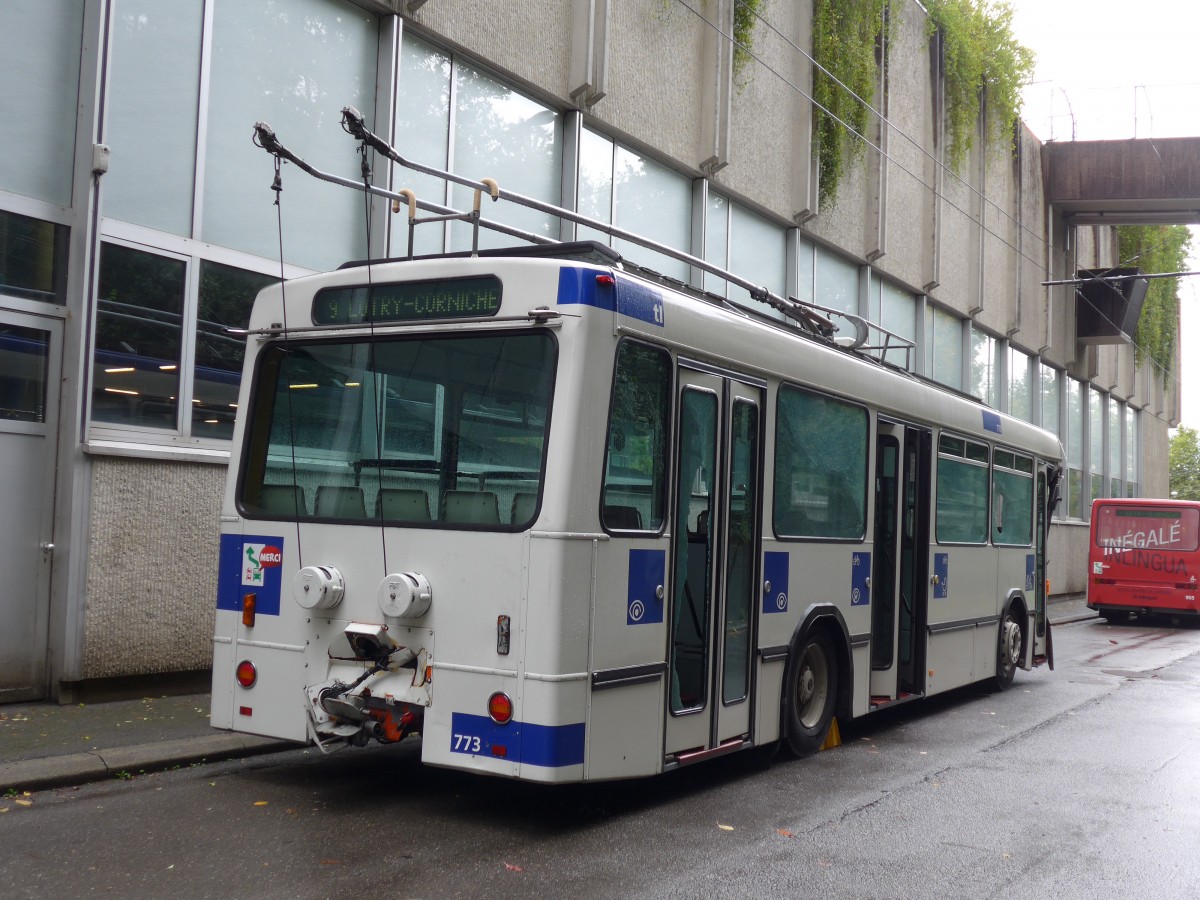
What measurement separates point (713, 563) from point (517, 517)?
157 centimetres

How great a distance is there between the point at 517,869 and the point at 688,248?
40.7 feet

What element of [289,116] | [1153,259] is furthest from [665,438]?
[1153,259]

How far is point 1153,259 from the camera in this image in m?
38.7

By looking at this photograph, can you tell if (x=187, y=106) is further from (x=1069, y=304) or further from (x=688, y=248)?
(x=1069, y=304)

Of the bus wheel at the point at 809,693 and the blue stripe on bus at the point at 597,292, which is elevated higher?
the blue stripe on bus at the point at 597,292

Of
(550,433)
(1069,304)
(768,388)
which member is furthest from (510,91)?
(1069,304)

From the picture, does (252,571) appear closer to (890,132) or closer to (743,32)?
(743,32)

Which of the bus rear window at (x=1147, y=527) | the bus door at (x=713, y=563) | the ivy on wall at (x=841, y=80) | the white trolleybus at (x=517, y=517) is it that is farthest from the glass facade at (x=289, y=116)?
the bus rear window at (x=1147, y=527)

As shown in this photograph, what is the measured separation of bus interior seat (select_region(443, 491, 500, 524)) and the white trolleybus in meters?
0.01

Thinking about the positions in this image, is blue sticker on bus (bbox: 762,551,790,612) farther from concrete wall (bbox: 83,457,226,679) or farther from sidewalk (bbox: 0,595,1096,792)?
concrete wall (bbox: 83,457,226,679)

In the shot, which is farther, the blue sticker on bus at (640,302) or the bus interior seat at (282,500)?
the bus interior seat at (282,500)

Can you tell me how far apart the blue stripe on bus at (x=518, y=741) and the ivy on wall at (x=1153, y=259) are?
35.9 meters

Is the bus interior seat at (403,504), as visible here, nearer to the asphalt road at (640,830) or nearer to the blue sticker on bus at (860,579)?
the asphalt road at (640,830)

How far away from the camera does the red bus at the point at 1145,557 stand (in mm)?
25344
